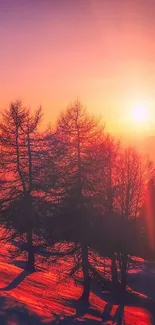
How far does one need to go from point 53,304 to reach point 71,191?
569 cm

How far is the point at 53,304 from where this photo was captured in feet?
56.3

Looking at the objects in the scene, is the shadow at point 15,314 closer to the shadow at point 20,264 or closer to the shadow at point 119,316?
the shadow at point 119,316

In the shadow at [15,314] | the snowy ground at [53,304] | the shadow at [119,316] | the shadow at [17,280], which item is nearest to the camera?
the shadow at [15,314]

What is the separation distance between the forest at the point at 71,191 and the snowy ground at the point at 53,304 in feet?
3.40

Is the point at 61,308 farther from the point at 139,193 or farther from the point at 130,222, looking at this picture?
the point at 139,193

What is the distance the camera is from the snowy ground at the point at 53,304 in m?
13.7

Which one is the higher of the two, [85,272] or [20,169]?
[20,169]

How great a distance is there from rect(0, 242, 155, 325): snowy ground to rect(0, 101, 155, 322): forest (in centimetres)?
104

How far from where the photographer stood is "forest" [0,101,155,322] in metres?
20.1

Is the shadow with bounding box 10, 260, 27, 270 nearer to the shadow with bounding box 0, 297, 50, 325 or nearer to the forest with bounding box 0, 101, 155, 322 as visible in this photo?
the forest with bounding box 0, 101, 155, 322

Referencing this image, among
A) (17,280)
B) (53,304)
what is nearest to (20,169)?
(17,280)

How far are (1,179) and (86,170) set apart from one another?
20.5 ft

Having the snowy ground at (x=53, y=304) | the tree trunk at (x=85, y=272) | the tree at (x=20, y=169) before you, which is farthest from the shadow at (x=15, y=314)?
the tree at (x=20, y=169)

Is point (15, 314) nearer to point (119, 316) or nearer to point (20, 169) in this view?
point (119, 316)
